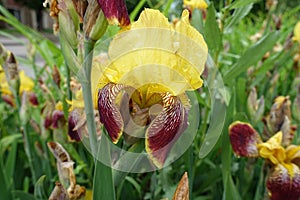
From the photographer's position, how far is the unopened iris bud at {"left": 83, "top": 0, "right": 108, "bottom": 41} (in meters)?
0.38

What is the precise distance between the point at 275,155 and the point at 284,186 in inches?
2.7

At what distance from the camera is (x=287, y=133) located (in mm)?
747

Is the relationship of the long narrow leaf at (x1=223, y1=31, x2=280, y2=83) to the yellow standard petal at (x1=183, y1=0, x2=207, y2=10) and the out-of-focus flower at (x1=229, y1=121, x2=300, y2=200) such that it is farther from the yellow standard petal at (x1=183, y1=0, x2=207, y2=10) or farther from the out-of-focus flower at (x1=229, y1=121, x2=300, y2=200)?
the yellow standard petal at (x1=183, y1=0, x2=207, y2=10)

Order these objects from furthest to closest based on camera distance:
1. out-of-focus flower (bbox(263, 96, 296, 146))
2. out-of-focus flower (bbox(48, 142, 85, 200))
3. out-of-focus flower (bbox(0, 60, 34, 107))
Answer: out-of-focus flower (bbox(0, 60, 34, 107)) < out-of-focus flower (bbox(263, 96, 296, 146)) < out-of-focus flower (bbox(48, 142, 85, 200))

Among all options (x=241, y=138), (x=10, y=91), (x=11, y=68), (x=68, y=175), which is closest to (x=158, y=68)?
(x=68, y=175)

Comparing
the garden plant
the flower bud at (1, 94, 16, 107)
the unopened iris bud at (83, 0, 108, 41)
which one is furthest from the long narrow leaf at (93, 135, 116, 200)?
the flower bud at (1, 94, 16, 107)

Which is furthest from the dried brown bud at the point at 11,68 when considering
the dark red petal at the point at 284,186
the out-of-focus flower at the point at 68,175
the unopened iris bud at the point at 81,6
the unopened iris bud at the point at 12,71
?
Answer: the dark red petal at the point at 284,186

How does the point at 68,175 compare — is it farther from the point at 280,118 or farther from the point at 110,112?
the point at 280,118

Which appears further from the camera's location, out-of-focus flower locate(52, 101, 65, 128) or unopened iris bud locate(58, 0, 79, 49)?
out-of-focus flower locate(52, 101, 65, 128)

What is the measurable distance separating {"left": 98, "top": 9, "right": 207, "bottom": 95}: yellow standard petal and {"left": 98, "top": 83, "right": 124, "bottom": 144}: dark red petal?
1 centimetres

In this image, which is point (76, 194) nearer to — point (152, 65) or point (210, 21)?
point (152, 65)

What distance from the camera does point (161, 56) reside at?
1.29 ft

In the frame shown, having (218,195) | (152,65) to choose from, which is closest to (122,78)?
(152,65)

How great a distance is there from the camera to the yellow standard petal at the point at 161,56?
0.39m
